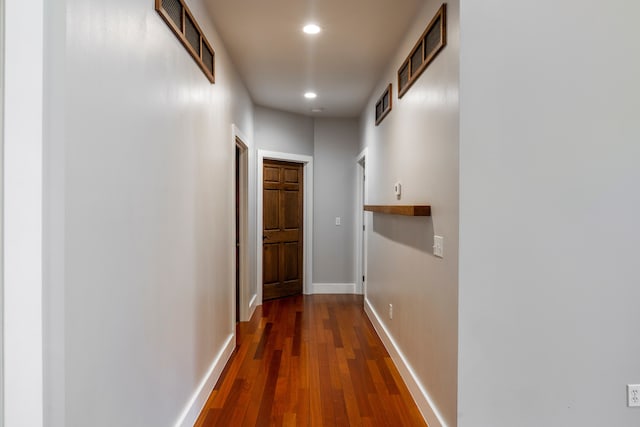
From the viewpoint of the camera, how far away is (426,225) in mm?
2389

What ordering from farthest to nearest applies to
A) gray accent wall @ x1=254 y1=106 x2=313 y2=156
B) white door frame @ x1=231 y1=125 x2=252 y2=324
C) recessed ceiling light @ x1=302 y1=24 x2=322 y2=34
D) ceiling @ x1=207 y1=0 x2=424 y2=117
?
gray accent wall @ x1=254 y1=106 x2=313 y2=156 → white door frame @ x1=231 y1=125 x2=252 y2=324 → recessed ceiling light @ x1=302 y1=24 x2=322 y2=34 → ceiling @ x1=207 y1=0 x2=424 y2=117

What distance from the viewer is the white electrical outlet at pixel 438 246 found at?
6.87 feet

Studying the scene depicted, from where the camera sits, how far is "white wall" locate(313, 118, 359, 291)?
5.73m

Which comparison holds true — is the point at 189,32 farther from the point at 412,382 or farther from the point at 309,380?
the point at 412,382

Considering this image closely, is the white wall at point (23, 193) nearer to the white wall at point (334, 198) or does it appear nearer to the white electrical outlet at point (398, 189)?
the white electrical outlet at point (398, 189)

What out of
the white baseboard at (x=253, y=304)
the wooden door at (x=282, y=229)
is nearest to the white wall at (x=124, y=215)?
the white baseboard at (x=253, y=304)

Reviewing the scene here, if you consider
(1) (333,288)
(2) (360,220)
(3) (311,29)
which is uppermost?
(3) (311,29)

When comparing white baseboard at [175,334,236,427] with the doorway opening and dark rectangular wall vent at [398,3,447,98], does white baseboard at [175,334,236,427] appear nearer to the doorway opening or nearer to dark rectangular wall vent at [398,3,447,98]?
the doorway opening

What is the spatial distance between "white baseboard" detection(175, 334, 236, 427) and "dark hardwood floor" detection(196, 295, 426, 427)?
0.17ft

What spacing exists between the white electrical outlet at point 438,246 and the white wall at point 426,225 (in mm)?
37
